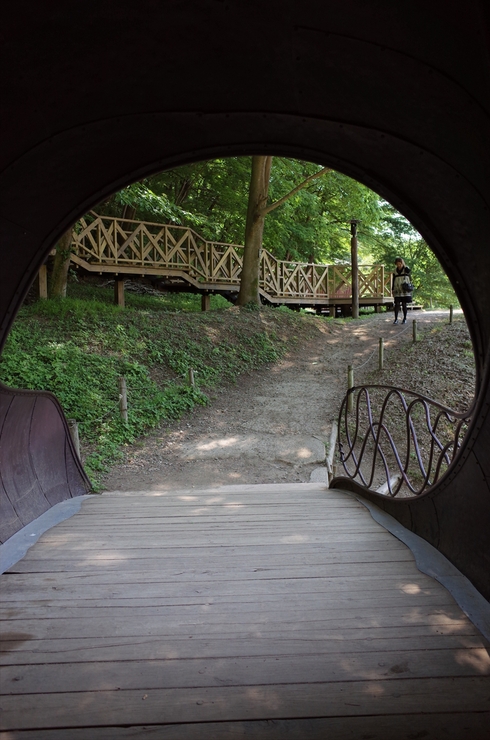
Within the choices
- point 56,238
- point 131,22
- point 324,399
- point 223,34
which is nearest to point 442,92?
point 223,34

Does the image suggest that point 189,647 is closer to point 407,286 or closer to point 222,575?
point 222,575

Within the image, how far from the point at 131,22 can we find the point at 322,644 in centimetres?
309

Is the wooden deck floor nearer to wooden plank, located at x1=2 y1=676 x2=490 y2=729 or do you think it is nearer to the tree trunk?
wooden plank, located at x1=2 y1=676 x2=490 y2=729

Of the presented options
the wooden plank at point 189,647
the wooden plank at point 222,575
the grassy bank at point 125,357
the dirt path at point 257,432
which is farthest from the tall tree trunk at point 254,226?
the wooden plank at point 189,647

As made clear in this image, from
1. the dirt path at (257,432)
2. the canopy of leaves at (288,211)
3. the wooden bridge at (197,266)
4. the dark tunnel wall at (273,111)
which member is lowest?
the dirt path at (257,432)

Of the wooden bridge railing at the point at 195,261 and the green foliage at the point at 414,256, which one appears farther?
the green foliage at the point at 414,256

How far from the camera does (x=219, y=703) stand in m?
2.18

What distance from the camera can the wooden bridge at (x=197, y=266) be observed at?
16.6 meters

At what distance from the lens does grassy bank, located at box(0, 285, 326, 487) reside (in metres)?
10.3

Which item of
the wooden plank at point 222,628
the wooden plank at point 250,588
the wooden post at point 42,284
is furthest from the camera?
the wooden post at point 42,284

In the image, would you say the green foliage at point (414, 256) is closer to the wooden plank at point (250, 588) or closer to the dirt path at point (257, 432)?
the dirt path at point (257, 432)

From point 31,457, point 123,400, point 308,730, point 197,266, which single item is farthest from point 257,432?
point 197,266

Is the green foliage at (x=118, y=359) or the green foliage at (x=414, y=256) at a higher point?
the green foliage at (x=414, y=256)

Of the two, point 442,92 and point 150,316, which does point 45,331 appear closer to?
point 150,316
